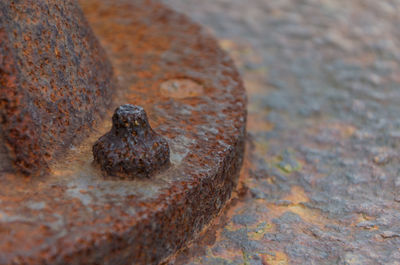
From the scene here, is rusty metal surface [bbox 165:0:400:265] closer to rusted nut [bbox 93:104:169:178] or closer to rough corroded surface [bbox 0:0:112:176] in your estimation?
rusted nut [bbox 93:104:169:178]

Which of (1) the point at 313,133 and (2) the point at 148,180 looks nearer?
(2) the point at 148,180

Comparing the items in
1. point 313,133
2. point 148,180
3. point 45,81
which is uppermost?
point 45,81

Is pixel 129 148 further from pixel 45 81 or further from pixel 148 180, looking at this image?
pixel 45 81

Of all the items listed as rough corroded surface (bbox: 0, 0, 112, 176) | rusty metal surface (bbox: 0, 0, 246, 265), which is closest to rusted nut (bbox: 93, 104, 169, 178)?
rusty metal surface (bbox: 0, 0, 246, 265)

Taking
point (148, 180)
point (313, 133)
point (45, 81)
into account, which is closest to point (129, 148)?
point (148, 180)

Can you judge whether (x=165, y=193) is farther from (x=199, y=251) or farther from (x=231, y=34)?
(x=231, y=34)

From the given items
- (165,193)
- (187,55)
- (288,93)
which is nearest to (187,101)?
(187,55)

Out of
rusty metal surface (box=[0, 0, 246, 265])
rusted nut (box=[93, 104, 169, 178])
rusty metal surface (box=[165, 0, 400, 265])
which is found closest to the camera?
rusty metal surface (box=[0, 0, 246, 265])
